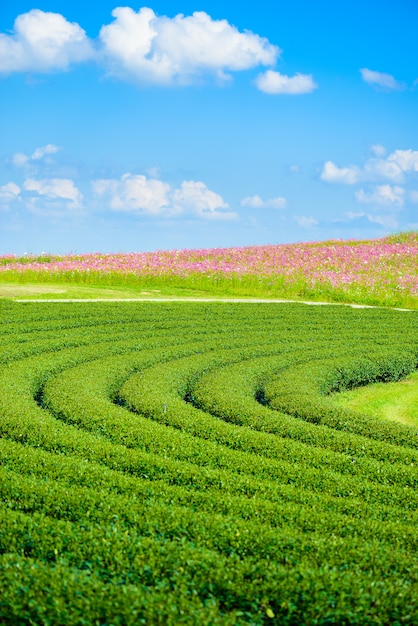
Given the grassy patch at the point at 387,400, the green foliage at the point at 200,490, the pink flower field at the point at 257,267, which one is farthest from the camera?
the pink flower field at the point at 257,267

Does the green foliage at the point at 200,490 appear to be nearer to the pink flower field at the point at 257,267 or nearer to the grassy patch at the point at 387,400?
the grassy patch at the point at 387,400

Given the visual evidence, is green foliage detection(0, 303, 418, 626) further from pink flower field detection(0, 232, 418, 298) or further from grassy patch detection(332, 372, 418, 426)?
pink flower field detection(0, 232, 418, 298)

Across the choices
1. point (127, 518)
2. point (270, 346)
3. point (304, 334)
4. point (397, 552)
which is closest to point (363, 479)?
point (397, 552)

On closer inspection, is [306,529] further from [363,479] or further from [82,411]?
[82,411]

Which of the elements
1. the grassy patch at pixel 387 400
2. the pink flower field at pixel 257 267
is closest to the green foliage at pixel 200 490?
the grassy patch at pixel 387 400

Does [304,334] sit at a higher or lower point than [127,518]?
higher

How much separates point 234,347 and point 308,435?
5017 mm

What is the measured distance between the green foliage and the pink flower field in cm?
1033

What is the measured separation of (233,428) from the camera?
7.68m

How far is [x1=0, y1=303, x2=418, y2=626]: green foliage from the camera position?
4.32 m

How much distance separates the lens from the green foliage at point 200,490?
4316 millimetres

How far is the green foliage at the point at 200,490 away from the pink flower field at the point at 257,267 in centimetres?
1033

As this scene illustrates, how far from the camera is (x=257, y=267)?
2388 cm

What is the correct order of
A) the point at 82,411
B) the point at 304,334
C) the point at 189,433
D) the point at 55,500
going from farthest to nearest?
the point at 304,334
the point at 82,411
the point at 189,433
the point at 55,500
